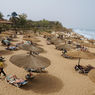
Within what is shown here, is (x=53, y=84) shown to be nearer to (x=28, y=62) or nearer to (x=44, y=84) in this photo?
(x=44, y=84)

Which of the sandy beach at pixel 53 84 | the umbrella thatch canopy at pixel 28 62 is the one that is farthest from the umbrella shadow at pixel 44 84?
the umbrella thatch canopy at pixel 28 62

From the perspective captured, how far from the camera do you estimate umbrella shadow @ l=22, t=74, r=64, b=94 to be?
22.4ft

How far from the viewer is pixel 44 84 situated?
24.5 ft

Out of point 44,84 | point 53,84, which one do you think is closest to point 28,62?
point 44,84

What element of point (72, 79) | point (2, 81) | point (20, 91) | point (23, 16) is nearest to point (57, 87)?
point (72, 79)

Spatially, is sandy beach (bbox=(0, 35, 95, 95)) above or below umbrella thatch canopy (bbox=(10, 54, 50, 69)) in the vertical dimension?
below

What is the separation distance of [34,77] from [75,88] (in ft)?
9.36

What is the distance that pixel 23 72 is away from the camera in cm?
873

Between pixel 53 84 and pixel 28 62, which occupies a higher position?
pixel 28 62

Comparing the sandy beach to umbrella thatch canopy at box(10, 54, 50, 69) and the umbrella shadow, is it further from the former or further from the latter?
umbrella thatch canopy at box(10, 54, 50, 69)

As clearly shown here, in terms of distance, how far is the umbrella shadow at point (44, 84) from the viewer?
682 cm

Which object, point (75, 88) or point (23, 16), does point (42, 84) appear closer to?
point (75, 88)

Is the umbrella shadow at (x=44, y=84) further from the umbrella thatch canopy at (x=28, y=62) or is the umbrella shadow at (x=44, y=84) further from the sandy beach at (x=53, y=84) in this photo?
the umbrella thatch canopy at (x=28, y=62)

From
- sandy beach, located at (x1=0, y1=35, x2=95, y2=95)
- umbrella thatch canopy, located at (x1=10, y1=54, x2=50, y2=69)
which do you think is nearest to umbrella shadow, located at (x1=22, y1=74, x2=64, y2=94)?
sandy beach, located at (x1=0, y1=35, x2=95, y2=95)
